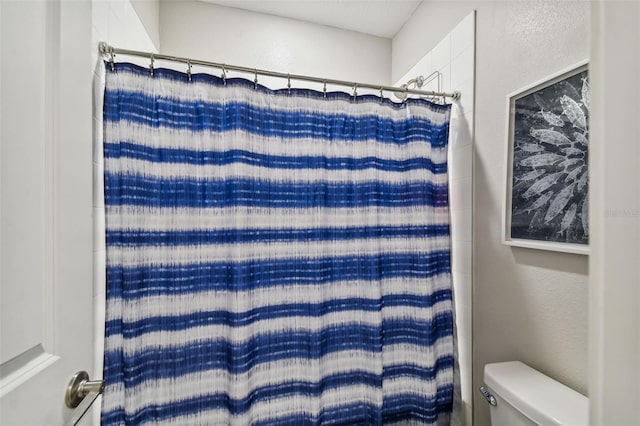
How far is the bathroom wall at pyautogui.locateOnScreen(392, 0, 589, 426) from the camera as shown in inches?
38.9

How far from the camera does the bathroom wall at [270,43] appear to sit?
1.90 metres

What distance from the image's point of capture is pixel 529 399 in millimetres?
929

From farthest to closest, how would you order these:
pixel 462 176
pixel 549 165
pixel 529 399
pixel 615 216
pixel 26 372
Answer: pixel 462 176 < pixel 549 165 < pixel 529 399 < pixel 26 372 < pixel 615 216

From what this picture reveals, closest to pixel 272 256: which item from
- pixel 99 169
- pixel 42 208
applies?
pixel 99 169

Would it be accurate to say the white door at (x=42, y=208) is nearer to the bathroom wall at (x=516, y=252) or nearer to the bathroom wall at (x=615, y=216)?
the bathroom wall at (x=615, y=216)

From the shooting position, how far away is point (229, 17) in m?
1.97

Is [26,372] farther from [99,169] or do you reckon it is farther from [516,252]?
[516,252]

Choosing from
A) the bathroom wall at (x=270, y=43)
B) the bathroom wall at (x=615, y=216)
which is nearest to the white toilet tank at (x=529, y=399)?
the bathroom wall at (x=615, y=216)

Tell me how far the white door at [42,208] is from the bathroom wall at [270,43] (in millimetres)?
1442

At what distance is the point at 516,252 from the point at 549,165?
350 mm

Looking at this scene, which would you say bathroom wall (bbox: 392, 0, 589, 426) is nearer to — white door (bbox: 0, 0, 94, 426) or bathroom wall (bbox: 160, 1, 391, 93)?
bathroom wall (bbox: 160, 1, 391, 93)

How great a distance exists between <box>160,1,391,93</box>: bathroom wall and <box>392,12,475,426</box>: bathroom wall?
0.77 m

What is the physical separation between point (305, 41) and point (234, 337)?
6.33ft

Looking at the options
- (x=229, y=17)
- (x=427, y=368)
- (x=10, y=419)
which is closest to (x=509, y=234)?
(x=427, y=368)
